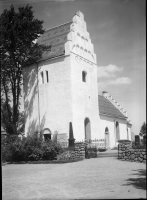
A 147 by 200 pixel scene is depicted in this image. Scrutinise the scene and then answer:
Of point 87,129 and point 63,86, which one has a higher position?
point 63,86

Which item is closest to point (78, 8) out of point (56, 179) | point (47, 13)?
point (47, 13)

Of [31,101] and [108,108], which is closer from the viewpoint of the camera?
[31,101]

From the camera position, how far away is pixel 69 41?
19.9 metres

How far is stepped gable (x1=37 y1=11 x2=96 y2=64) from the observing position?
1947cm

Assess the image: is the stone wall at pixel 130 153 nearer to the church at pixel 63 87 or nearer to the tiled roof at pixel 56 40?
the church at pixel 63 87

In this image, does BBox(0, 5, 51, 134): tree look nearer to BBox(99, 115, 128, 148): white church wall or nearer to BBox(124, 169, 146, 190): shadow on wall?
BBox(99, 115, 128, 148): white church wall

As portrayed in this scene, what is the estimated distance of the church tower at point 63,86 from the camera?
1980 cm

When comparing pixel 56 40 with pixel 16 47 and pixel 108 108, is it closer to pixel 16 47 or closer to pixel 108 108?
pixel 16 47

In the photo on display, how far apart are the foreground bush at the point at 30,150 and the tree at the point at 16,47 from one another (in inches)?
73.8

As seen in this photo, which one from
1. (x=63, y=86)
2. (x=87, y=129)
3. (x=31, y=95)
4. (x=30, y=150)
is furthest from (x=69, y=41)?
(x=30, y=150)

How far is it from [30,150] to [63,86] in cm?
635

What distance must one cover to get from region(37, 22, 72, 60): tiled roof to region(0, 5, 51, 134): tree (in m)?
0.92

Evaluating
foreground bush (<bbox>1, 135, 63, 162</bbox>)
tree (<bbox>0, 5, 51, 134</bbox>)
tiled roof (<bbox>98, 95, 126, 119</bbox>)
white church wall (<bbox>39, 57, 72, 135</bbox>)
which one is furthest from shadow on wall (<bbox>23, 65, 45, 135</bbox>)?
tiled roof (<bbox>98, 95, 126, 119</bbox>)

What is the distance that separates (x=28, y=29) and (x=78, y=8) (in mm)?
12323
